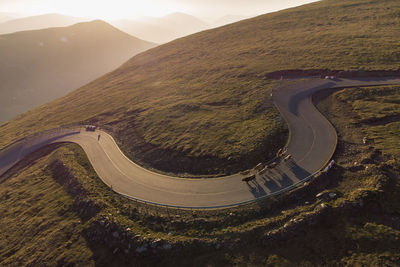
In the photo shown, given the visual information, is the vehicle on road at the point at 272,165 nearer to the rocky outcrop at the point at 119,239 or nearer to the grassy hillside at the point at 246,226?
the grassy hillside at the point at 246,226

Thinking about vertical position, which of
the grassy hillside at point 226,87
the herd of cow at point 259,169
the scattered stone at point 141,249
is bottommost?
the scattered stone at point 141,249

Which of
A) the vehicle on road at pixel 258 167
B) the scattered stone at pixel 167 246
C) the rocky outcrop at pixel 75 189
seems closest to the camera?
the scattered stone at pixel 167 246

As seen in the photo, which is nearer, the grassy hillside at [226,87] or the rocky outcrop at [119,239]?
the rocky outcrop at [119,239]

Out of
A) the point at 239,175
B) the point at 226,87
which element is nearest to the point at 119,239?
the point at 239,175

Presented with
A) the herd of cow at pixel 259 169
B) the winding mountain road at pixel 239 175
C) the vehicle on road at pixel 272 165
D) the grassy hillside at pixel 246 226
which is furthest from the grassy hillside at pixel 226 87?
the grassy hillside at pixel 246 226

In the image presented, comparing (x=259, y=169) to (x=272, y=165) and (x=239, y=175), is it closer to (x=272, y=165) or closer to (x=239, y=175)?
(x=272, y=165)

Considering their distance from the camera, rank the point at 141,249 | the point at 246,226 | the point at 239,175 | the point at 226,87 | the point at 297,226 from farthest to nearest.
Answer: the point at 226,87 → the point at 239,175 → the point at 141,249 → the point at 246,226 → the point at 297,226
